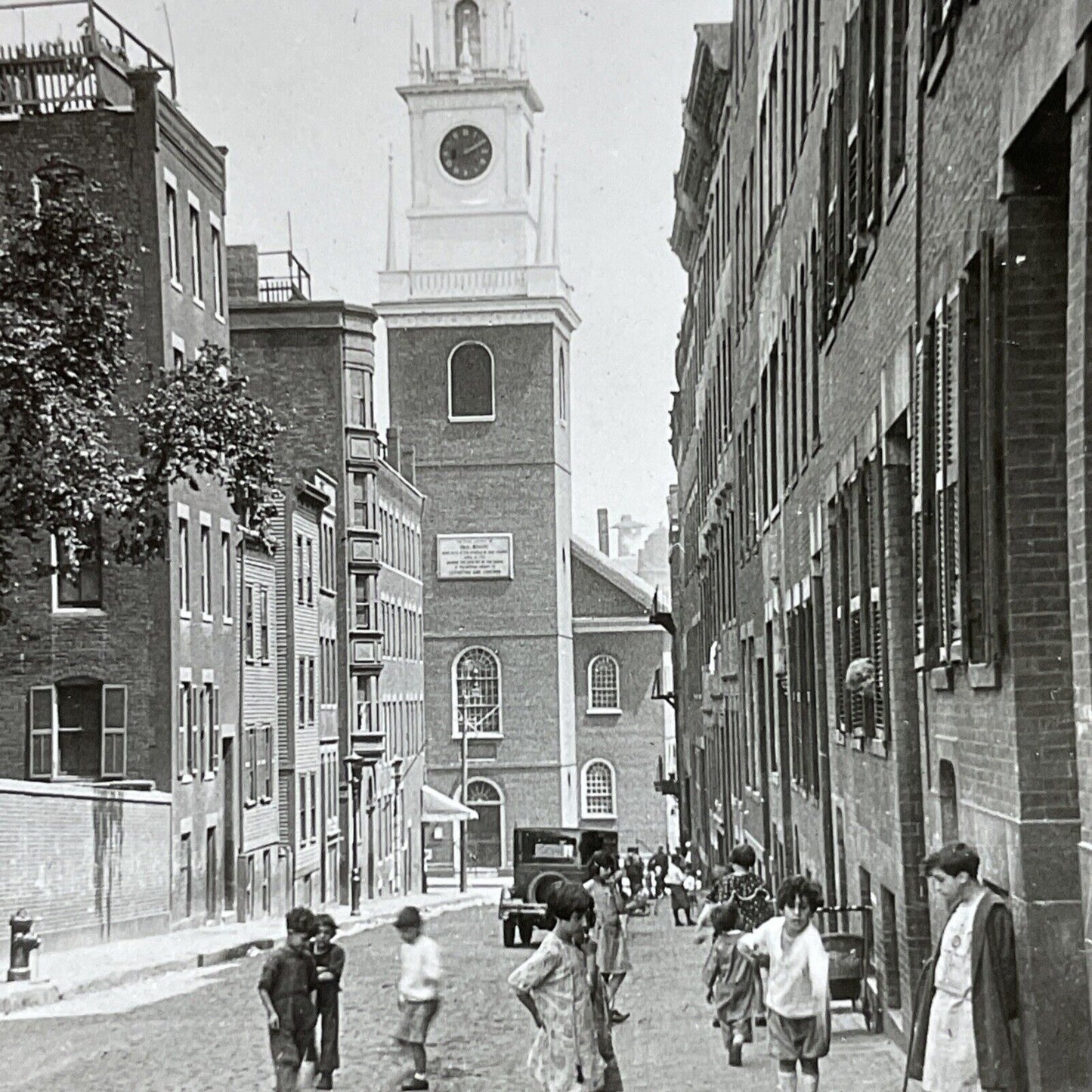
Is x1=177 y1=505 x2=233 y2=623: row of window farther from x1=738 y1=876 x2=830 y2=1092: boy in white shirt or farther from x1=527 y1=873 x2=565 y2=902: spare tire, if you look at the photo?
x1=738 y1=876 x2=830 y2=1092: boy in white shirt

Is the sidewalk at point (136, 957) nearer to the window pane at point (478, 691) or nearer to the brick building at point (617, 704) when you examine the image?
the window pane at point (478, 691)

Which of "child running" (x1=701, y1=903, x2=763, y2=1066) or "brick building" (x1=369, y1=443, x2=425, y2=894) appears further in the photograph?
"brick building" (x1=369, y1=443, x2=425, y2=894)

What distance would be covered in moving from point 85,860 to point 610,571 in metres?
57.3

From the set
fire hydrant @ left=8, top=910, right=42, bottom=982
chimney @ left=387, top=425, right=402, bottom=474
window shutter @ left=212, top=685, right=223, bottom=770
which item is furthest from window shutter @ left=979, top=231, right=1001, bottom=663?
chimney @ left=387, top=425, right=402, bottom=474

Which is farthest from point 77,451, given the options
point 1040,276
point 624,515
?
point 624,515

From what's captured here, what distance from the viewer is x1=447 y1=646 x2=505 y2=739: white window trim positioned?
79.8 metres

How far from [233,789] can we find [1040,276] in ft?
109

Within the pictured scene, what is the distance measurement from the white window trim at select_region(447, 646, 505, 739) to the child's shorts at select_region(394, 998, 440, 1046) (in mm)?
65766

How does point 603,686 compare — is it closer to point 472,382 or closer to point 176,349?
point 472,382

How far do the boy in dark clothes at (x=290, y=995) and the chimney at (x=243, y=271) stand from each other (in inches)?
1684

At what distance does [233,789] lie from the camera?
1578 inches

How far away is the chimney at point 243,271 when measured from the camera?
5416 cm

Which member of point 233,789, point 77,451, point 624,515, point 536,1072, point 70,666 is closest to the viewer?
point 536,1072

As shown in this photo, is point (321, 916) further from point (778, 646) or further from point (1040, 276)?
point (778, 646)
